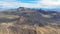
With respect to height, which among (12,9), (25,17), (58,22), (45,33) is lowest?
(45,33)

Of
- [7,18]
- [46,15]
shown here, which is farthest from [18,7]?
[46,15]

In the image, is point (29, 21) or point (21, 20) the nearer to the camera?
point (21, 20)

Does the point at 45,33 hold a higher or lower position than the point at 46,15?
lower

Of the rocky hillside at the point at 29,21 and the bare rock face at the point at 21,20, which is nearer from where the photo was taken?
the rocky hillside at the point at 29,21

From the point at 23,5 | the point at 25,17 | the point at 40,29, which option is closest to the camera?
the point at 40,29

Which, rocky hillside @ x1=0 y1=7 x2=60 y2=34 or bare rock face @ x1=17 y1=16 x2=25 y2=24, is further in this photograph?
Result: bare rock face @ x1=17 y1=16 x2=25 y2=24

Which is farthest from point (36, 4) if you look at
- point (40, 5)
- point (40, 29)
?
point (40, 29)

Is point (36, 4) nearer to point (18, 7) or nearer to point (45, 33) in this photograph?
point (18, 7)

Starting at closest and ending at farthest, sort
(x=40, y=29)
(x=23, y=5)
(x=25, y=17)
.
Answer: (x=40, y=29), (x=25, y=17), (x=23, y=5)

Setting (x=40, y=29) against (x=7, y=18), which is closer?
(x=40, y=29)
